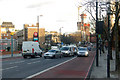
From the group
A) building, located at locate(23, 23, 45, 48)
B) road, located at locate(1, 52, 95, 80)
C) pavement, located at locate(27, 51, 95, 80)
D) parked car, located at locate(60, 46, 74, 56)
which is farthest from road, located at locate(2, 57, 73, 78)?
building, located at locate(23, 23, 45, 48)

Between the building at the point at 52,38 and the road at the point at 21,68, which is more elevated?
the building at the point at 52,38

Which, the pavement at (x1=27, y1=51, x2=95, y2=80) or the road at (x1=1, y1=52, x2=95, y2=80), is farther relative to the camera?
the road at (x1=1, y1=52, x2=95, y2=80)

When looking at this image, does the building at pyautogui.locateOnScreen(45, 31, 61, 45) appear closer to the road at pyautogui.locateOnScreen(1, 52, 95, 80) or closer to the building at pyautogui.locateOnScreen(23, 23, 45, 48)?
the building at pyautogui.locateOnScreen(23, 23, 45, 48)

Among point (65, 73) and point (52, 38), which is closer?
point (65, 73)

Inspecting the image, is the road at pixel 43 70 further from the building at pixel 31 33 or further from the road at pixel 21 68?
the building at pixel 31 33

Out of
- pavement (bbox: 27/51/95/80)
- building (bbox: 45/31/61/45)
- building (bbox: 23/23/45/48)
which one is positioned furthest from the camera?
building (bbox: 45/31/61/45)

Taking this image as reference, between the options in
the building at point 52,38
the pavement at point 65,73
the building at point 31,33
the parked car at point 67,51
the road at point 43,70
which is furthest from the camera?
the building at point 52,38

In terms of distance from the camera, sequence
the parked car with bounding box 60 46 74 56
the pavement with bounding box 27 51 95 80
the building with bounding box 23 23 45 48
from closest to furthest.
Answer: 1. the pavement with bounding box 27 51 95 80
2. the parked car with bounding box 60 46 74 56
3. the building with bounding box 23 23 45 48

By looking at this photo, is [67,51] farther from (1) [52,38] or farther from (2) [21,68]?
(1) [52,38]

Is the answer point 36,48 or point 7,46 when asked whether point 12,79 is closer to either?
point 36,48

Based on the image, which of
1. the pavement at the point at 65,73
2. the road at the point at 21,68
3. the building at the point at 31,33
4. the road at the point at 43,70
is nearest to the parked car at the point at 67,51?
the road at the point at 21,68

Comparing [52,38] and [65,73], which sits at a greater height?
[52,38]

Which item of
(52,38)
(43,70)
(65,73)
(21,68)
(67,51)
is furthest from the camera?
(52,38)

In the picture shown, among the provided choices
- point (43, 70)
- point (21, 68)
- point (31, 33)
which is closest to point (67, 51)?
point (21, 68)
